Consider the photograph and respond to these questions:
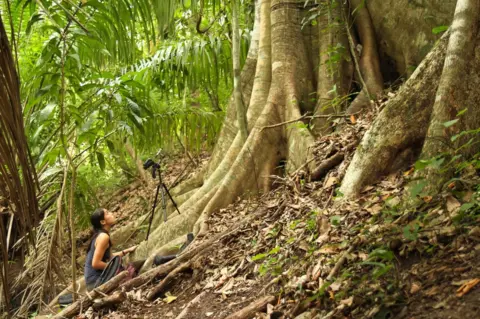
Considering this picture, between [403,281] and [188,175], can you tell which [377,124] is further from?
[188,175]

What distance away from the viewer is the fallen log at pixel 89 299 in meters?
3.78

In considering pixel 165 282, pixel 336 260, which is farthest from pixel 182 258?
pixel 336 260

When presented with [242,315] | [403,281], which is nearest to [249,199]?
[242,315]

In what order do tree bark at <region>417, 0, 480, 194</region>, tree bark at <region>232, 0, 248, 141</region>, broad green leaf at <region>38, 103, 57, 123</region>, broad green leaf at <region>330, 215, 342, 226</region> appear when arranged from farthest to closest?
tree bark at <region>232, 0, 248, 141</region>
broad green leaf at <region>38, 103, 57, 123</region>
broad green leaf at <region>330, 215, 342, 226</region>
tree bark at <region>417, 0, 480, 194</region>

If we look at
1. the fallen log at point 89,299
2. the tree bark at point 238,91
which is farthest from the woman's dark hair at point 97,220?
the tree bark at point 238,91

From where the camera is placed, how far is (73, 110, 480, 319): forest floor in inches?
70.3

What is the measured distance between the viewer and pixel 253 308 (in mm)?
2422

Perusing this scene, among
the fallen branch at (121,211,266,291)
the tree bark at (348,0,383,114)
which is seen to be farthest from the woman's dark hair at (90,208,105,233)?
the tree bark at (348,0,383,114)

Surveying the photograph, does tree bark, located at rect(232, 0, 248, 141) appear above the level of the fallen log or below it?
above

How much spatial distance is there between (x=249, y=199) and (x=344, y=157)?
1.34 metres

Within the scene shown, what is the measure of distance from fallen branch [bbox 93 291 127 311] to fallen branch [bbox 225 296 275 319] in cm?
154

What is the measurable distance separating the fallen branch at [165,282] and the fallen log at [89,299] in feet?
1.59

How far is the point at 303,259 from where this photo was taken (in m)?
2.60

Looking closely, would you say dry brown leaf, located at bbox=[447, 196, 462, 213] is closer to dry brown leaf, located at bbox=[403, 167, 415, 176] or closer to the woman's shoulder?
dry brown leaf, located at bbox=[403, 167, 415, 176]
